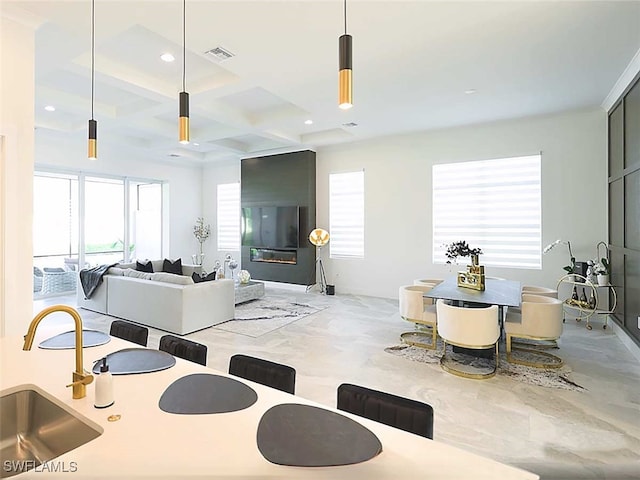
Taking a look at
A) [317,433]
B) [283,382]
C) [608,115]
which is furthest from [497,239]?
[317,433]

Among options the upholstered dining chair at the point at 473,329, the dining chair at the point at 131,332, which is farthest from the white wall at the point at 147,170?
the upholstered dining chair at the point at 473,329

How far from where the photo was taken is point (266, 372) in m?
1.92

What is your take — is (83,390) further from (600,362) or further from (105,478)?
(600,362)

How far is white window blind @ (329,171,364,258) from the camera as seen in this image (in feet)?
25.7

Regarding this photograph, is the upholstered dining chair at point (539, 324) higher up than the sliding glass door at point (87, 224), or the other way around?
the sliding glass door at point (87, 224)

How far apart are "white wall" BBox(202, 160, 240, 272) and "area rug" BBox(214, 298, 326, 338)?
11.2 ft

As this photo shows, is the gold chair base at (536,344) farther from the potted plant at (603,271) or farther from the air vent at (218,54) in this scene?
the air vent at (218,54)

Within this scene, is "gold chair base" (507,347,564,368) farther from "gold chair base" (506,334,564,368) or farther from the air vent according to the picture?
the air vent

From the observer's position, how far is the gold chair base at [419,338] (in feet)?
14.2

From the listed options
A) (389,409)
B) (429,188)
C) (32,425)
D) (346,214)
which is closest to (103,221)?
(346,214)

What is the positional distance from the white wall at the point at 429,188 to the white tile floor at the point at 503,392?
61.3 inches

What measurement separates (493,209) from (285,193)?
4532 millimetres

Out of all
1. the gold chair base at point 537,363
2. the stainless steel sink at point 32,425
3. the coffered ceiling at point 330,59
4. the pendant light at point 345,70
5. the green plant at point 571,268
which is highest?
the coffered ceiling at point 330,59

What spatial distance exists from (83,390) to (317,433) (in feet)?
3.23
